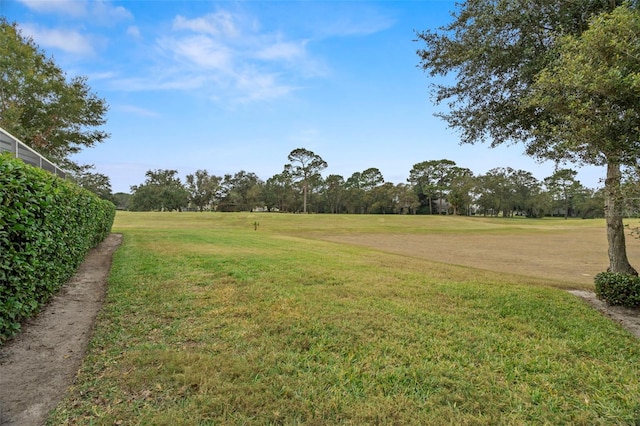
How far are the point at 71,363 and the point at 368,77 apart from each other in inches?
465

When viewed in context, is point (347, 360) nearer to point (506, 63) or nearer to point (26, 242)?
point (26, 242)

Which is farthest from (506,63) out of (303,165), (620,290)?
(303,165)

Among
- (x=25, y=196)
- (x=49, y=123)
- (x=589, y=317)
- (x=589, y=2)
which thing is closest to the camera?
(x=25, y=196)

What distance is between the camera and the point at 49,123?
18.0 metres

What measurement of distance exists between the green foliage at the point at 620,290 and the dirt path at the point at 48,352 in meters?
0.19

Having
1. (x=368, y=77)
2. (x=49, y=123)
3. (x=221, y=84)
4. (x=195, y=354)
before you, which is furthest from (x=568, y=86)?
(x=49, y=123)

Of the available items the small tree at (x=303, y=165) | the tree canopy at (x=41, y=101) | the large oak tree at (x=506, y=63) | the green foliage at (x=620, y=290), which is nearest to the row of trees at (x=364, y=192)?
the small tree at (x=303, y=165)

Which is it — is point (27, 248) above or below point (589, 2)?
below

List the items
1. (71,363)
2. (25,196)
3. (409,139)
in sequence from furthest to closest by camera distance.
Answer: (409,139) < (25,196) < (71,363)

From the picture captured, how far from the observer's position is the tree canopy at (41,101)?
53.7ft

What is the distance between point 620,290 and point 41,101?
25.9 metres

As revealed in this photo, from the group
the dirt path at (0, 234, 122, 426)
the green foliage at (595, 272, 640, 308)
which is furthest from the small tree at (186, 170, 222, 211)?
the green foliage at (595, 272, 640, 308)

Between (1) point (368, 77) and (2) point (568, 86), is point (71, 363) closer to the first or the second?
(2) point (568, 86)

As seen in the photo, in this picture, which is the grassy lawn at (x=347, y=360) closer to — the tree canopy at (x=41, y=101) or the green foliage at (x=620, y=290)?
the green foliage at (x=620, y=290)
